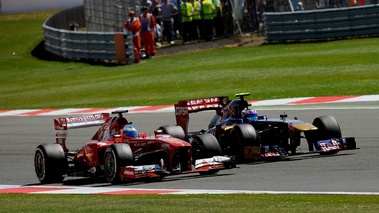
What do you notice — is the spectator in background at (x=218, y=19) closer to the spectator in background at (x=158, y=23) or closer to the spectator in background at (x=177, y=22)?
the spectator in background at (x=177, y=22)

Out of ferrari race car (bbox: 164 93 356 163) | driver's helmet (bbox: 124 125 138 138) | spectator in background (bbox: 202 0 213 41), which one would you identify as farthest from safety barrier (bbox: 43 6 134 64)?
driver's helmet (bbox: 124 125 138 138)

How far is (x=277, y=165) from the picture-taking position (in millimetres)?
14602

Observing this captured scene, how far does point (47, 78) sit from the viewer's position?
3553 centimetres

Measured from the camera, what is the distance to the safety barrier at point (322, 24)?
34.0 metres

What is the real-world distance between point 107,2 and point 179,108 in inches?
1045

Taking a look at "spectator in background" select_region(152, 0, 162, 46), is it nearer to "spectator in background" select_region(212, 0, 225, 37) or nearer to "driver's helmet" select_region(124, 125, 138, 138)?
"spectator in background" select_region(212, 0, 225, 37)

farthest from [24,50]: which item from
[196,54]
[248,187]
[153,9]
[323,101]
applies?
[248,187]

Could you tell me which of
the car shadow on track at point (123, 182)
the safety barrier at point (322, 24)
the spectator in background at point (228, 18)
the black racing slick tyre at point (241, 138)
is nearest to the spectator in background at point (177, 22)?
the spectator in background at point (228, 18)

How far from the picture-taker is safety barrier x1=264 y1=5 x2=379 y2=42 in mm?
33969

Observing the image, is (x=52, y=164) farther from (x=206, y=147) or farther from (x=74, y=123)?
(x=206, y=147)

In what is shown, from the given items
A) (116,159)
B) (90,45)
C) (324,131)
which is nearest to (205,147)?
(116,159)

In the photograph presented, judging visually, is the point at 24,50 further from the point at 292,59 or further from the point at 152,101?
the point at 152,101

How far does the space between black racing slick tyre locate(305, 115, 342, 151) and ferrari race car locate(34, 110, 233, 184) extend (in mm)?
1827

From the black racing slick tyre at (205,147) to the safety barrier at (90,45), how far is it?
21092 mm
